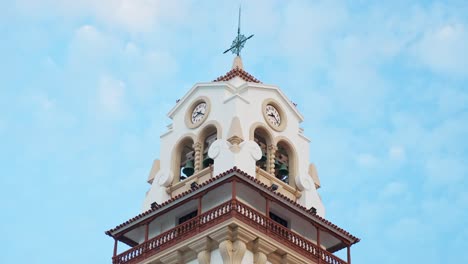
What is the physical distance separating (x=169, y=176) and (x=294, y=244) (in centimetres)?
587

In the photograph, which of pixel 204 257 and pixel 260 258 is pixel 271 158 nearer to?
pixel 260 258

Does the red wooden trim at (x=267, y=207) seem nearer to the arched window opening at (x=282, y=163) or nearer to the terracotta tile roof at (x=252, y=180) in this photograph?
the terracotta tile roof at (x=252, y=180)

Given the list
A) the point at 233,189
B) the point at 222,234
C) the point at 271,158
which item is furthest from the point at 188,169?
the point at 222,234

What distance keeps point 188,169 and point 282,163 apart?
3541mm

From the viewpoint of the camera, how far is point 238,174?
117 ft

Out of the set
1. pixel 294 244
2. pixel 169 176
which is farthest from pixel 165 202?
pixel 294 244

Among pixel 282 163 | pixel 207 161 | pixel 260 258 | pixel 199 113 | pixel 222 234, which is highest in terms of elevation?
pixel 199 113

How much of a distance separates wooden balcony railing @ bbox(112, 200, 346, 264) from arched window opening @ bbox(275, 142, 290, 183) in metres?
3.63

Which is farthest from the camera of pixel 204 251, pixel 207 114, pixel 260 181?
pixel 207 114

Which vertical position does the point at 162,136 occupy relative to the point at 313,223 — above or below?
above

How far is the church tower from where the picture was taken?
35438mm

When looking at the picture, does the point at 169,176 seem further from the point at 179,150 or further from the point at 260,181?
the point at 260,181

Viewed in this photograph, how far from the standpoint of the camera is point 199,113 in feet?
133

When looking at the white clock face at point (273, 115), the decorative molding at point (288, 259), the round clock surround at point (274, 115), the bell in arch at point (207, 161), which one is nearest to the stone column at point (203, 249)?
the decorative molding at point (288, 259)
